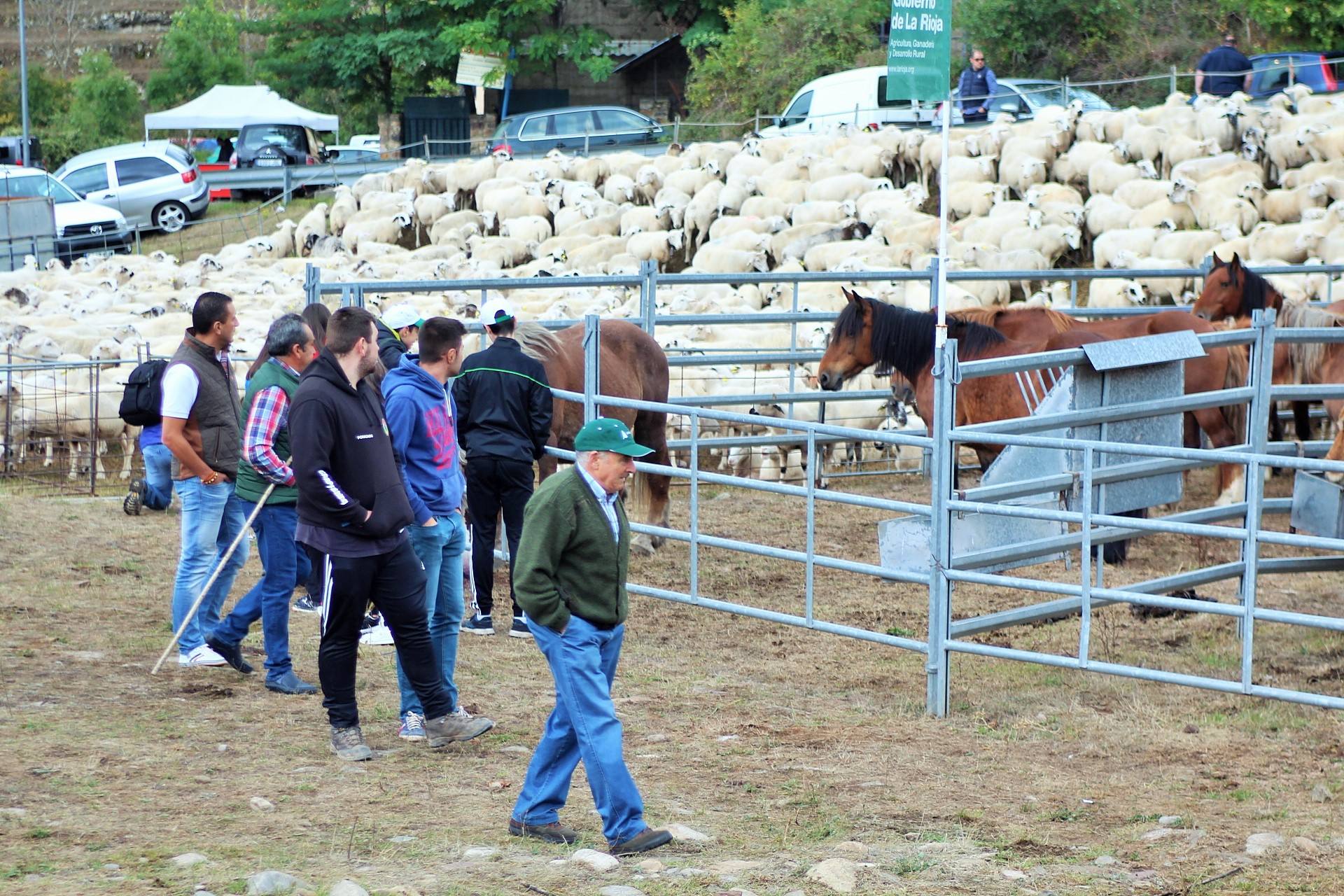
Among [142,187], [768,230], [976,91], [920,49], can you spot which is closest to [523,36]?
[142,187]

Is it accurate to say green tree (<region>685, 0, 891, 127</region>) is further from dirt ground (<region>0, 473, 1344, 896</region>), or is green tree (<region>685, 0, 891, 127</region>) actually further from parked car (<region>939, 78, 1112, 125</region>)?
dirt ground (<region>0, 473, 1344, 896</region>)

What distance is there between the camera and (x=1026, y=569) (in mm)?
9852

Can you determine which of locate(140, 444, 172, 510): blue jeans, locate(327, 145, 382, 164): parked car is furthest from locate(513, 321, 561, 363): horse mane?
locate(327, 145, 382, 164): parked car

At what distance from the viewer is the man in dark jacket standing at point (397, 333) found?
26.5 feet

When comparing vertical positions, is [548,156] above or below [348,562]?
above

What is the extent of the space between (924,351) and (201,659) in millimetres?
5173

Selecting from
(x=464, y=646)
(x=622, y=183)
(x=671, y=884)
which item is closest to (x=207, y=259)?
(x=622, y=183)

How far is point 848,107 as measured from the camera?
3120 cm

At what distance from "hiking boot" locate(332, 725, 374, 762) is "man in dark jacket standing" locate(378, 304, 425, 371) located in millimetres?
2486

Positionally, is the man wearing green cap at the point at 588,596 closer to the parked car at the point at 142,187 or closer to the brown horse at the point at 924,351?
the brown horse at the point at 924,351

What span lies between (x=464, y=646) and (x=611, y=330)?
2879 millimetres

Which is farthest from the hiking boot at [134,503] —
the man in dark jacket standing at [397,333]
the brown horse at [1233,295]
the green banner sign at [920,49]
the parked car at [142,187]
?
the parked car at [142,187]

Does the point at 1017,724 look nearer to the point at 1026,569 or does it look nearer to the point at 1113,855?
the point at 1113,855

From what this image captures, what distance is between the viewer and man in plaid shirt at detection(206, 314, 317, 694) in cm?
669
